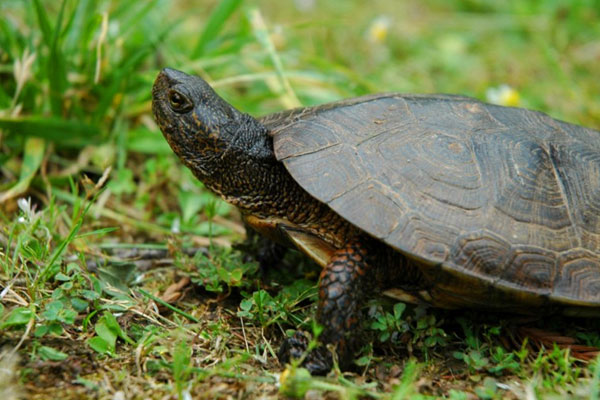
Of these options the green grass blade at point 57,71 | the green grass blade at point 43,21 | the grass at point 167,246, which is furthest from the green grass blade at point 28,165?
the green grass blade at point 43,21

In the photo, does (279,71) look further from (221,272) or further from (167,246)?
(221,272)

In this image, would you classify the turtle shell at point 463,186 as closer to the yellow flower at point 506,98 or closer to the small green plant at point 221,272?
the small green plant at point 221,272

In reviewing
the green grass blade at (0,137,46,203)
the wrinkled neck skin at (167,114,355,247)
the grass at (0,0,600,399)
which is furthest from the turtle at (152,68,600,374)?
the green grass blade at (0,137,46,203)

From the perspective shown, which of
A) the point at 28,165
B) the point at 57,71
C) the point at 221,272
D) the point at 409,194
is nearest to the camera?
the point at 409,194

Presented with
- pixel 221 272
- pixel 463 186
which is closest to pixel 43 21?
pixel 221 272

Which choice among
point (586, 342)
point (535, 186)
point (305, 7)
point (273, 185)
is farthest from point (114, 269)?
point (305, 7)

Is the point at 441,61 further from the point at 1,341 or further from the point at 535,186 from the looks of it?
the point at 1,341
